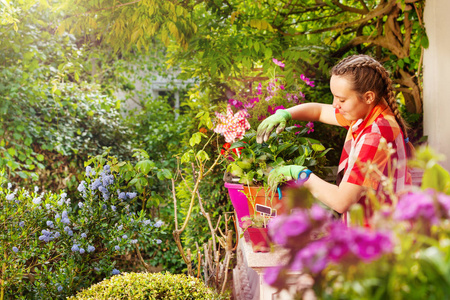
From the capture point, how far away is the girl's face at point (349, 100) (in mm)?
1496

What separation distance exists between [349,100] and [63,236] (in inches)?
72.5

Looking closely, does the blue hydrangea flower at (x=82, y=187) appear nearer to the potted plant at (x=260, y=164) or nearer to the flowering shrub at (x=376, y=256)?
the potted plant at (x=260, y=164)

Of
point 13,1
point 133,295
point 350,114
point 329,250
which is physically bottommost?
point 133,295

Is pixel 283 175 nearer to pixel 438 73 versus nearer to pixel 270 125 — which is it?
pixel 270 125

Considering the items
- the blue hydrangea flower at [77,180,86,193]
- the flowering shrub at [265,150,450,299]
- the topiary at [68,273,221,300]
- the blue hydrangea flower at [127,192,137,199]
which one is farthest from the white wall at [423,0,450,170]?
the blue hydrangea flower at [77,180,86,193]

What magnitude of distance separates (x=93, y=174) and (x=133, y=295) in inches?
40.0

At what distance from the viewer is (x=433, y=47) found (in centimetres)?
253

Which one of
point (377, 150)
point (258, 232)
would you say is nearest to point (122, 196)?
point (258, 232)

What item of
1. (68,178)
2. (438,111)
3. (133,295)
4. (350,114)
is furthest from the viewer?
(68,178)

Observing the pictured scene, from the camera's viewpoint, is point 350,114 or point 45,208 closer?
point 350,114

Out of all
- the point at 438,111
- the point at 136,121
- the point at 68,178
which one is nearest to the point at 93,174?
the point at 68,178

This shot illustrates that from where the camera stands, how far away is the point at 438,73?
246 cm

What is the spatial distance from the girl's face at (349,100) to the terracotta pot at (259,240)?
581 mm

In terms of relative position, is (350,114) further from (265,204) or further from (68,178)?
(68,178)
